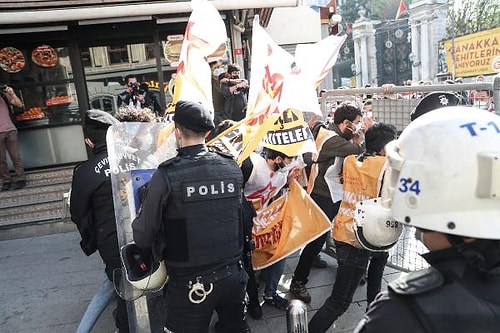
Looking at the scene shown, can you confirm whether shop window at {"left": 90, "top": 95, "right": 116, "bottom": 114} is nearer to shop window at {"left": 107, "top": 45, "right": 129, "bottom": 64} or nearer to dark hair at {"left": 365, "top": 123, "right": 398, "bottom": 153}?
shop window at {"left": 107, "top": 45, "right": 129, "bottom": 64}

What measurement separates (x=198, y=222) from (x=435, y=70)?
45.9 metres

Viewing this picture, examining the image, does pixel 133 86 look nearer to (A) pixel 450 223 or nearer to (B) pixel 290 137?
(B) pixel 290 137

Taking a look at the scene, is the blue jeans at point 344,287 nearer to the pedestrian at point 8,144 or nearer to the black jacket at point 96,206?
the black jacket at point 96,206

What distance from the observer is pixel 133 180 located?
97.7 inches

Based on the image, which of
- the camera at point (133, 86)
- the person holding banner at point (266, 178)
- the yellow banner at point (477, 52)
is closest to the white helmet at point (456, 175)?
the person holding banner at point (266, 178)

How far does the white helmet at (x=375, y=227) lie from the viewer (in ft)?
7.94

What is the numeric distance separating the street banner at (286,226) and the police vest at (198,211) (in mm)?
1135

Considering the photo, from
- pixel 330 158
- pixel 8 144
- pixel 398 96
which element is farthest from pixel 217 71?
pixel 8 144

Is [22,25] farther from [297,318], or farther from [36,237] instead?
[297,318]

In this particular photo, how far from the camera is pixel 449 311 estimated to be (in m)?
1.01

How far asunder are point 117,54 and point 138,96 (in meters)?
1.36

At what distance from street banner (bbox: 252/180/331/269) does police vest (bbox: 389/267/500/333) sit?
91.2 inches

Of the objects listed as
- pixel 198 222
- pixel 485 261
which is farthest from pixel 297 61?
pixel 485 261

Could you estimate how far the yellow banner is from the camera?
2130 centimetres
